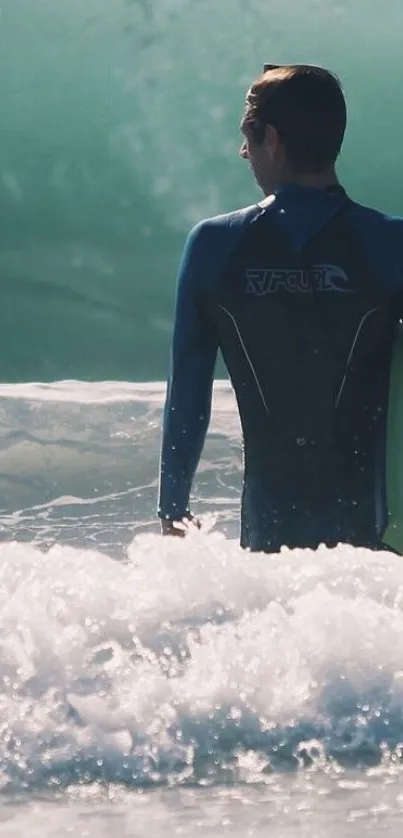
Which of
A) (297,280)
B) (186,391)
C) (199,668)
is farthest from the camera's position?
(186,391)

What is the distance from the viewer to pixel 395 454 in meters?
2.95

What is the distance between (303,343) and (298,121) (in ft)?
1.28

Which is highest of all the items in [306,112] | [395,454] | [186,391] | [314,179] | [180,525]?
[306,112]

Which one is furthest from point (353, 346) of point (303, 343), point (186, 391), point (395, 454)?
point (186, 391)

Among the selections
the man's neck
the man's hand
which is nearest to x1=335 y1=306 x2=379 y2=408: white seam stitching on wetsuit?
the man's neck

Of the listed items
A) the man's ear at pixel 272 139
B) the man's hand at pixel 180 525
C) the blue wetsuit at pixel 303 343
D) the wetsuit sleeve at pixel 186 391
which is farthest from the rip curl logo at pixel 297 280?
the man's hand at pixel 180 525

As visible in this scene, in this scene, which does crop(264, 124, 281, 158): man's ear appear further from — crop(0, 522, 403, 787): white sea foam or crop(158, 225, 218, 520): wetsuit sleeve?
crop(0, 522, 403, 787): white sea foam

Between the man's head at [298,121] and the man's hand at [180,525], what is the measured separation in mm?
636

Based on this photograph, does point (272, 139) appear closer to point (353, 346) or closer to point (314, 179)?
point (314, 179)

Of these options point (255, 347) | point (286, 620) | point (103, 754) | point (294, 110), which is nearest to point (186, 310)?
point (255, 347)

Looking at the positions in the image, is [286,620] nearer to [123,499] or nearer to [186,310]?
[186,310]

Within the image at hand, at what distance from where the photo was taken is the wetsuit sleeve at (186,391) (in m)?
3.01

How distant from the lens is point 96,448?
1666cm

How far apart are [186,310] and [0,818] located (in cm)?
117
